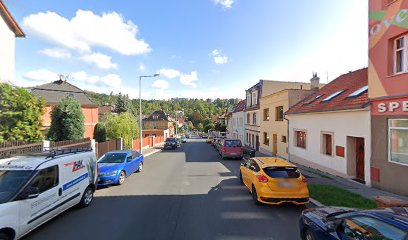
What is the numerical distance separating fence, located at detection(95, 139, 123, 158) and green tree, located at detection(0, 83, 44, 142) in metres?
6.63

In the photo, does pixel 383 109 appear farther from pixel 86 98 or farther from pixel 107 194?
pixel 86 98

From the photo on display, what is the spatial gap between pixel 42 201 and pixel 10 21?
46.7ft

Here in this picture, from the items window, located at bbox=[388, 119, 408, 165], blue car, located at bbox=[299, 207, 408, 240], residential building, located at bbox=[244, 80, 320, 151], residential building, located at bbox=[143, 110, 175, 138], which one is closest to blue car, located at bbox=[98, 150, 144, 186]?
blue car, located at bbox=[299, 207, 408, 240]

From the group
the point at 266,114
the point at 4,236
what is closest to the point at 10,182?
the point at 4,236

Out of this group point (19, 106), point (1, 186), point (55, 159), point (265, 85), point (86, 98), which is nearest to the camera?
point (1, 186)

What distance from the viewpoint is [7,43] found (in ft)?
45.9

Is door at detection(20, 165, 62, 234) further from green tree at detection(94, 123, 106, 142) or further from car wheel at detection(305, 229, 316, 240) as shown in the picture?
green tree at detection(94, 123, 106, 142)

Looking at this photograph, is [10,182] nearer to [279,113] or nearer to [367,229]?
[367,229]

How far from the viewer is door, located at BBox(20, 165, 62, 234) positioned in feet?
16.0

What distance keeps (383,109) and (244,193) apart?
21.2 ft

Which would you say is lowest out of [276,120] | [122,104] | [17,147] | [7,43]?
[17,147]

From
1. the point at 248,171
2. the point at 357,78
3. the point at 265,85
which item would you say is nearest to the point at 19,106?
the point at 248,171

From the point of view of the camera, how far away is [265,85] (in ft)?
90.4

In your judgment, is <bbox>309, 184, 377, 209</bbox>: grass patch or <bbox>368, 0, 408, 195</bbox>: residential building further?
<bbox>368, 0, 408, 195</bbox>: residential building
